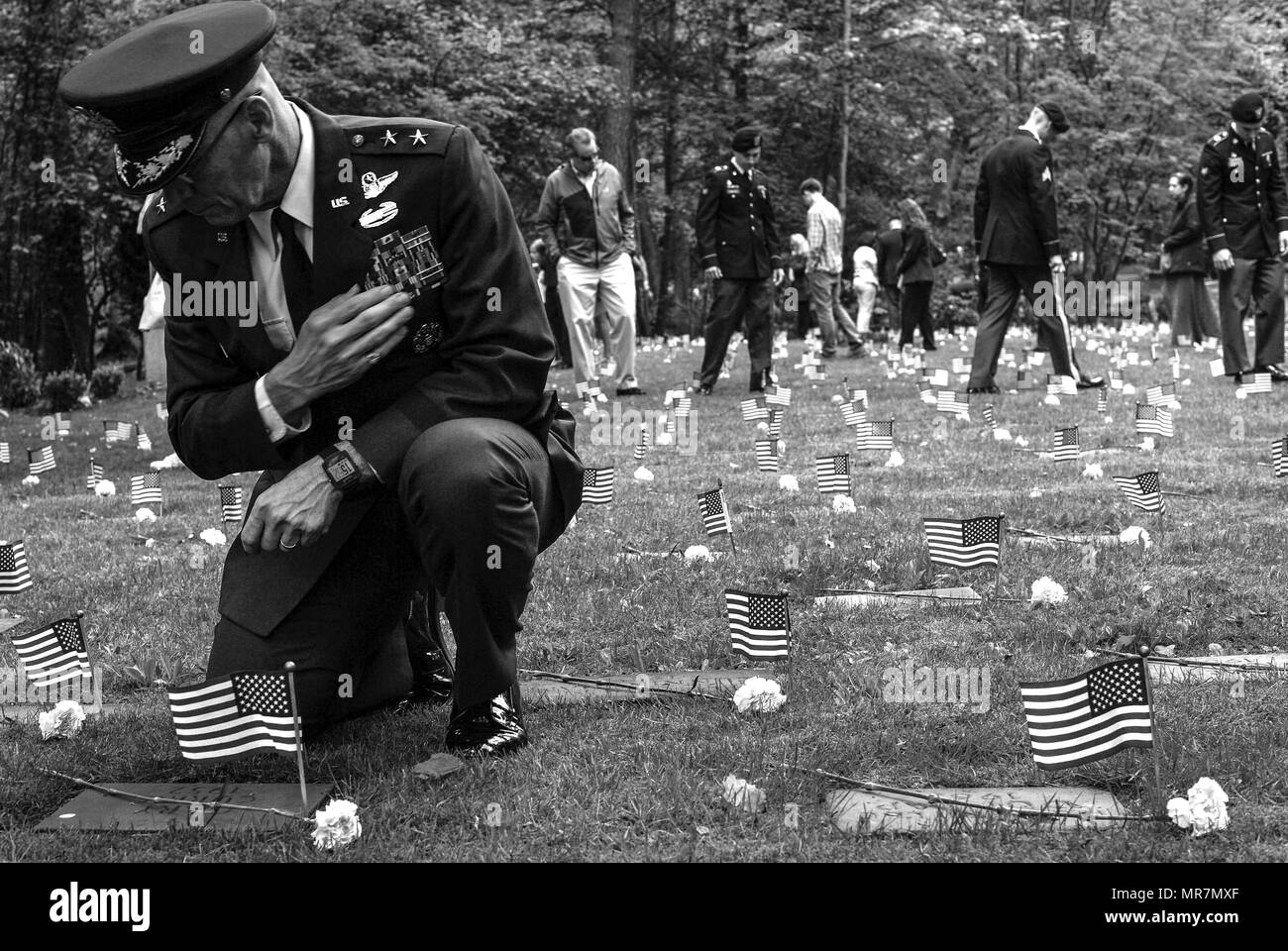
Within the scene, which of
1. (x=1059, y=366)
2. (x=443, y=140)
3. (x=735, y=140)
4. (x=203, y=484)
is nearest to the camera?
(x=443, y=140)

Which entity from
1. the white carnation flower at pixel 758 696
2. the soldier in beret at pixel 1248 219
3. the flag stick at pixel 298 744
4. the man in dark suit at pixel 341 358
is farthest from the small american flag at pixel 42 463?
the soldier in beret at pixel 1248 219

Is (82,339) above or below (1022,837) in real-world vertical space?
below

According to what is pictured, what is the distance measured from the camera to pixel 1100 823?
269 cm

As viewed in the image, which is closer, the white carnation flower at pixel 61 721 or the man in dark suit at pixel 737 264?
the white carnation flower at pixel 61 721

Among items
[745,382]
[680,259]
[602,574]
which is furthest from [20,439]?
[680,259]

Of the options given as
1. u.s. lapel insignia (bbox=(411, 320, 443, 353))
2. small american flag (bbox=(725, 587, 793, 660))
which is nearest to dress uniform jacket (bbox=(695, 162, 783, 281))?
small american flag (bbox=(725, 587, 793, 660))

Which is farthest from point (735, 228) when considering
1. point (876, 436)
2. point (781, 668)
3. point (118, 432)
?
point (781, 668)

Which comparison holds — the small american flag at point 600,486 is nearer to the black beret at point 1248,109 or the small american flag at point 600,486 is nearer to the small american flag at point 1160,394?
the small american flag at point 1160,394

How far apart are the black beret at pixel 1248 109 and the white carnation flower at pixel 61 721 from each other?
33.6 feet

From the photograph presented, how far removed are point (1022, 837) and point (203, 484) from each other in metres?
5.99

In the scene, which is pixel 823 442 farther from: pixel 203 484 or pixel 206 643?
pixel 206 643

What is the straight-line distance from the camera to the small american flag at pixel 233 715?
2.93 m

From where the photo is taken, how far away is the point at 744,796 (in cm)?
283
